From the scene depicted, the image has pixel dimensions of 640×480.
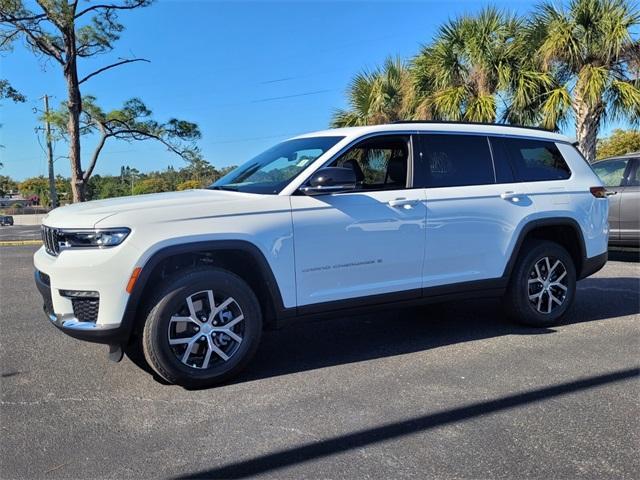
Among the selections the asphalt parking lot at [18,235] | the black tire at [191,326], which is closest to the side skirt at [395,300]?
the black tire at [191,326]

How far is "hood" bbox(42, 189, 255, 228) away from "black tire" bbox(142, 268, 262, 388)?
0.50 m

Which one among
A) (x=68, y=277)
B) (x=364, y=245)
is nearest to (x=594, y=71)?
(x=364, y=245)

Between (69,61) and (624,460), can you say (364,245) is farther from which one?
(69,61)

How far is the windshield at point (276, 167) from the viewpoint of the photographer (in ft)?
13.7

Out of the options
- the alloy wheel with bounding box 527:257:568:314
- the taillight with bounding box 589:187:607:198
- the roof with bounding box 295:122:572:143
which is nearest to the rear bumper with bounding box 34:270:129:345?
the roof with bounding box 295:122:572:143

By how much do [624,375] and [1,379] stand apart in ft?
15.0

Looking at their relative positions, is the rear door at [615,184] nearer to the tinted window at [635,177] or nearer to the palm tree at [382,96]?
the tinted window at [635,177]

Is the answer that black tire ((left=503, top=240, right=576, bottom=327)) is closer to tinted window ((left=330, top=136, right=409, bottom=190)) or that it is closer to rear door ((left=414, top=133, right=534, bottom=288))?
rear door ((left=414, top=133, right=534, bottom=288))

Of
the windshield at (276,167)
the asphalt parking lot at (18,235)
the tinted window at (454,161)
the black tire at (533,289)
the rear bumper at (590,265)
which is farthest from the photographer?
the asphalt parking lot at (18,235)

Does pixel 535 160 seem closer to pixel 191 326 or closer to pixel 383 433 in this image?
pixel 383 433

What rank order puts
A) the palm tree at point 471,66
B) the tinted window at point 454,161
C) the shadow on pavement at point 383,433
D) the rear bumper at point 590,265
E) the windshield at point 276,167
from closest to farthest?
the shadow on pavement at point 383,433 → the windshield at point 276,167 → the tinted window at point 454,161 → the rear bumper at point 590,265 → the palm tree at point 471,66

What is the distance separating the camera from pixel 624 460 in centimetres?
275

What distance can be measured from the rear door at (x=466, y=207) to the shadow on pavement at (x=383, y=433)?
1.28m

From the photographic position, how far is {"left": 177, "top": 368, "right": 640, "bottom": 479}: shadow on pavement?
2.73 m
